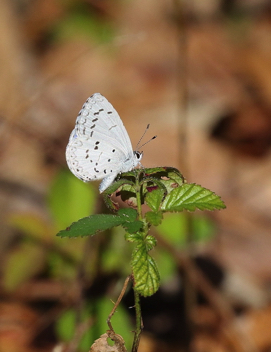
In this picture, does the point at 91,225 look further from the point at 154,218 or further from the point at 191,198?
the point at 191,198

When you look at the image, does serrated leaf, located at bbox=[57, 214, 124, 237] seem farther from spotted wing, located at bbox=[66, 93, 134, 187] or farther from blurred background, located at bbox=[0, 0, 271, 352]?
spotted wing, located at bbox=[66, 93, 134, 187]

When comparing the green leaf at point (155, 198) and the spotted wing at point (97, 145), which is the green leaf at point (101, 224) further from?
the spotted wing at point (97, 145)

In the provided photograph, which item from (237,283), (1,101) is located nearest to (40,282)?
(237,283)

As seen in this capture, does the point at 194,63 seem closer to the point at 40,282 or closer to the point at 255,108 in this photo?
the point at 255,108

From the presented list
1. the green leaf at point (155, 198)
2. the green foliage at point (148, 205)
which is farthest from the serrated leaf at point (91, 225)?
the green leaf at point (155, 198)

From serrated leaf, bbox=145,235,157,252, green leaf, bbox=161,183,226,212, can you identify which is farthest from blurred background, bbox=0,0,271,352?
green leaf, bbox=161,183,226,212

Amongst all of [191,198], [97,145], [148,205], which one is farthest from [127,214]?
[97,145]

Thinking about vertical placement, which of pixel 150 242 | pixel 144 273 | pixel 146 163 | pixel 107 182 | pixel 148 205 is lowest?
pixel 144 273
